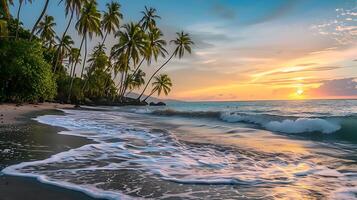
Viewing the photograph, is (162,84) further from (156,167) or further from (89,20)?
(156,167)

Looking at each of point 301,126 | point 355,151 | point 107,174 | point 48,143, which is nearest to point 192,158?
point 107,174

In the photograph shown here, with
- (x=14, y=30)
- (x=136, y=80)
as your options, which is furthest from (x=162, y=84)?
(x=14, y=30)

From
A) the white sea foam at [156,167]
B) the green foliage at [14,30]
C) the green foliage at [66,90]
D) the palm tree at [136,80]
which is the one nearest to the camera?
the white sea foam at [156,167]

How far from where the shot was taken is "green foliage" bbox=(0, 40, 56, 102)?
1001 inches

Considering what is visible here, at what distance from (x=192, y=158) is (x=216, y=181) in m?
2.18

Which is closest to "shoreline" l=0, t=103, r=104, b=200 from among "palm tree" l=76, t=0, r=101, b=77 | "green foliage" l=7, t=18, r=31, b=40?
"green foliage" l=7, t=18, r=31, b=40

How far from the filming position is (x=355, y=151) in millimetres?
→ 9305

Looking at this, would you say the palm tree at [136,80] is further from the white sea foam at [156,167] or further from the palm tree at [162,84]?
the white sea foam at [156,167]

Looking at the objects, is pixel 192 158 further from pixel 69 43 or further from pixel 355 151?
pixel 69 43

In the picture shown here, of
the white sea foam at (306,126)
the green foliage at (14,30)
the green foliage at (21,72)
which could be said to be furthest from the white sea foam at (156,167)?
the green foliage at (14,30)

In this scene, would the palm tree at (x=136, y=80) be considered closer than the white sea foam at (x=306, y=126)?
No

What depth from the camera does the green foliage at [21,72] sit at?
25.4 metres

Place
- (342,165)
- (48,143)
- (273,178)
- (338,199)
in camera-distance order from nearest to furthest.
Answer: (338,199) → (273,178) → (342,165) → (48,143)

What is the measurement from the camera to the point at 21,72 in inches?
995
